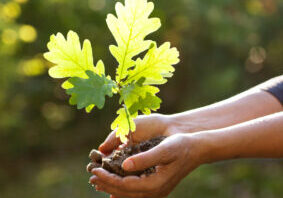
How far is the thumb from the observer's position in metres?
1.49

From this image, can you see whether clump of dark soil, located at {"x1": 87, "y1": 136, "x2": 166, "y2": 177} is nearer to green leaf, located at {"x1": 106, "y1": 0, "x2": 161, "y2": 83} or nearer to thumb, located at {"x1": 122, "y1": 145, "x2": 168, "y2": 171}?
thumb, located at {"x1": 122, "y1": 145, "x2": 168, "y2": 171}

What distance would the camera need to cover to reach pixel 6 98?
5.32m

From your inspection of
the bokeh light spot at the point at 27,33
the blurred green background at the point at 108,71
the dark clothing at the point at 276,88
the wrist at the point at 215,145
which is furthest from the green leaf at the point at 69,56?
the bokeh light spot at the point at 27,33

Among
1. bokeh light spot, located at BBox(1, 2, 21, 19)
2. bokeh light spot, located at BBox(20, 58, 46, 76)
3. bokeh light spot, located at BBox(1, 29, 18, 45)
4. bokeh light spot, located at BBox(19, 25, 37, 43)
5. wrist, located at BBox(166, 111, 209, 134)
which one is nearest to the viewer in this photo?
wrist, located at BBox(166, 111, 209, 134)

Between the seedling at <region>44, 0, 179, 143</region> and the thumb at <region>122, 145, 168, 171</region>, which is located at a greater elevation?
the seedling at <region>44, 0, 179, 143</region>

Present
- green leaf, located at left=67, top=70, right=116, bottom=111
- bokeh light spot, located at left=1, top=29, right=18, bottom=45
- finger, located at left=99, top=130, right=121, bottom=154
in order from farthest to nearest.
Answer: bokeh light spot, located at left=1, top=29, right=18, bottom=45, finger, located at left=99, top=130, right=121, bottom=154, green leaf, located at left=67, top=70, right=116, bottom=111

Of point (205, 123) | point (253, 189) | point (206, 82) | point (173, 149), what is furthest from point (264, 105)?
point (206, 82)

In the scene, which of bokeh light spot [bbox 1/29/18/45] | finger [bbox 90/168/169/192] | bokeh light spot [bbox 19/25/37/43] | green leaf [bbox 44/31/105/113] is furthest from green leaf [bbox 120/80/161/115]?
bokeh light spot [bbox 19/25/37/43]

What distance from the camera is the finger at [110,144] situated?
1.87 metres

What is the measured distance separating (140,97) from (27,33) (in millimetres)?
3908

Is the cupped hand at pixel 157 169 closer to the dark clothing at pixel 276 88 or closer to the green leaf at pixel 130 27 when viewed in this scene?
the green leaf at pixel 130 27

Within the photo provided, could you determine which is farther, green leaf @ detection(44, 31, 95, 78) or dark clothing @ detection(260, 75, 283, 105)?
dark clothing @ detection(260, 75, 283, 105)

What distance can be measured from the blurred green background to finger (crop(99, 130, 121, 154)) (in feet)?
10.4

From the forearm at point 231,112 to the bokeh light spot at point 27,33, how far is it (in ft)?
10.9
